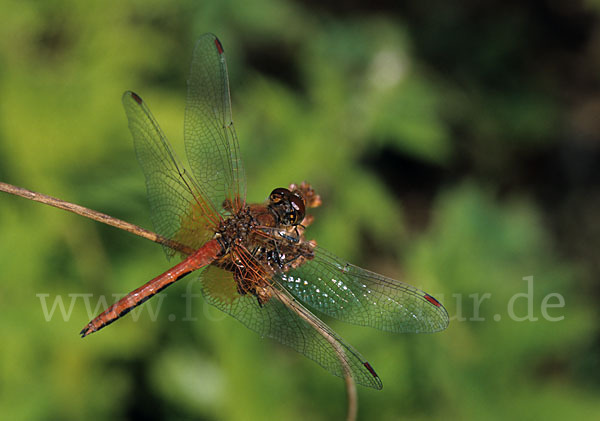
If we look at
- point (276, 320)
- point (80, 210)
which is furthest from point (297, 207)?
point (80, 210)

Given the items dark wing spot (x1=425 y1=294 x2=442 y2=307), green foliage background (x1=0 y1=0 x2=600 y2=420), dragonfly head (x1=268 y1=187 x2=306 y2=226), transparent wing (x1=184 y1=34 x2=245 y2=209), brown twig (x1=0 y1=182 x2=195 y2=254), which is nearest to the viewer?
brown twig (x1=0 y1=182 x2=195 y2=254)

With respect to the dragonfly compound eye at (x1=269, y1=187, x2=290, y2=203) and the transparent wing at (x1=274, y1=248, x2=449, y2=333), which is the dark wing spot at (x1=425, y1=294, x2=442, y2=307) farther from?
the dragonfly compound eye at (x1=269, y1=187, x2=290, y2=203)

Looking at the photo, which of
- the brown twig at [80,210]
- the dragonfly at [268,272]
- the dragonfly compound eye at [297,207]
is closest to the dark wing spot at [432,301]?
the dragonfly at [268,272]

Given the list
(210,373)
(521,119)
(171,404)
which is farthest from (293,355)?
(521,119)

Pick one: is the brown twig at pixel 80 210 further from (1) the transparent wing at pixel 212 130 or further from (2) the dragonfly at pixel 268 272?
(1) the transparent wing at pixel 212 130

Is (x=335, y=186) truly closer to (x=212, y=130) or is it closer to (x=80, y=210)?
(x=212, y=130)

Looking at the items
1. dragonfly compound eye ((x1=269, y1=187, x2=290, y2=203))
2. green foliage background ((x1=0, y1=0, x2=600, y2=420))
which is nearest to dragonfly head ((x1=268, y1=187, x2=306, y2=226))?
dragonfly compound eye ((x1=269, y1=187, x2=290, y2=203))

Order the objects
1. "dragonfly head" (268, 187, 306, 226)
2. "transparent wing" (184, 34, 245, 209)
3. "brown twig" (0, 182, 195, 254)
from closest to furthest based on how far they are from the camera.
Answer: "brown twig" (0, 182, 195, 254), "dragonfly head" (268, 187, 306, 226), "transparent wing" (184, 34, 245, 209)

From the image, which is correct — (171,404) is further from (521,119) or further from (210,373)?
(521,119)
